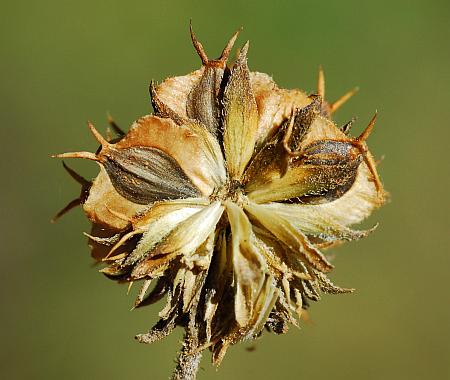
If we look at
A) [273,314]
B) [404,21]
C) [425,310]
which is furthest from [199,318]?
[404,21]

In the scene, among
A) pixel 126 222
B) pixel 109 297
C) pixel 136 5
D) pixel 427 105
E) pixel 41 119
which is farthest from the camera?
pixel 427 105

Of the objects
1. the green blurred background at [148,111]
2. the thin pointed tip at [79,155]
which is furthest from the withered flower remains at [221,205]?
the green blurred background at [148,111]

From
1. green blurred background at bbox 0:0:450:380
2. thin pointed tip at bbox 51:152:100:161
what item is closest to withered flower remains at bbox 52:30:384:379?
thin pointed tip at bbox 51:152:100:161

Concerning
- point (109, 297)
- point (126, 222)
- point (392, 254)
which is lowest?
point (109, 297)

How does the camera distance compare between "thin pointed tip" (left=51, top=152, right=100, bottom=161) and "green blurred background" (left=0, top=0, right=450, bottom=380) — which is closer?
"thin pointed tip" (left=51, top=152, right=100, bottom=161)

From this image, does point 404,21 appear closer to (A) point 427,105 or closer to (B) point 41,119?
(A) point 427,105

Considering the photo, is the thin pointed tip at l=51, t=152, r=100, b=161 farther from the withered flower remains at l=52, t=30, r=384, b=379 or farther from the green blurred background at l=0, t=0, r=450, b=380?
the green blurred background at l=0, t=0, r=450, b=380
